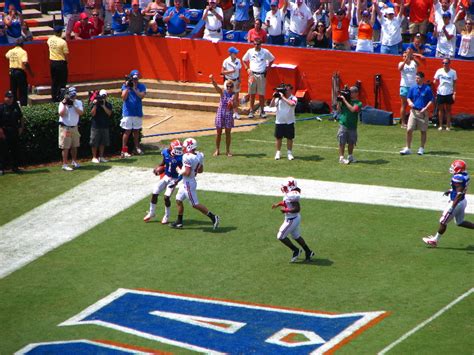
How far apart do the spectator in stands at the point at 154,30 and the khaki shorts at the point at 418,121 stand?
10.5 metres

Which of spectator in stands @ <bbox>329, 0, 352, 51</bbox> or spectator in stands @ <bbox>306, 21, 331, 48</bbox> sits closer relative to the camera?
spectator in stands @ <bbox>329, 0, 352, 51</bbox>

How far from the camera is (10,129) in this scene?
2322 cm

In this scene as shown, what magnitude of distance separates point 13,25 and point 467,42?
13.2 metres

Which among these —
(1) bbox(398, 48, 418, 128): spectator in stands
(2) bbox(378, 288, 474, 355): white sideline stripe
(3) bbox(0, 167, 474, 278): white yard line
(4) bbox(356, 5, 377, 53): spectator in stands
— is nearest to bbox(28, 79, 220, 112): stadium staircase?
(4) bbox(356, 5, 377, 53): spectator in stands

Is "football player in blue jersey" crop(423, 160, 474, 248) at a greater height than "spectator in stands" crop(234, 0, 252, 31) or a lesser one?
lesser

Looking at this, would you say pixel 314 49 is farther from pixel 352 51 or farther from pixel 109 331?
pixel 109 331

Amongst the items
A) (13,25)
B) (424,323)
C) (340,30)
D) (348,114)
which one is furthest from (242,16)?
(424,323)

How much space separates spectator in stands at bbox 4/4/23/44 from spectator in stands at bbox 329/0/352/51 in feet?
30.6

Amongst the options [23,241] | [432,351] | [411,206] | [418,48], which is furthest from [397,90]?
[432,351]

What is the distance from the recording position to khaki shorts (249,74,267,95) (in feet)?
94.2

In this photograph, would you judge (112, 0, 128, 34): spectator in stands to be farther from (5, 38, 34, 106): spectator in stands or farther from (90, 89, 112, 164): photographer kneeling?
(90, 89, 112, 164): photographer kneeling

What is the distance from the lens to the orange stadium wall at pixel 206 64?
92.0 ft

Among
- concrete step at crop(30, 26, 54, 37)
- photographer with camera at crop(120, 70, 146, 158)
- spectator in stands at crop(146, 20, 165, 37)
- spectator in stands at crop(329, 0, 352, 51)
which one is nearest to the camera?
photographer with camera at crop(120, 70, 146, 158)

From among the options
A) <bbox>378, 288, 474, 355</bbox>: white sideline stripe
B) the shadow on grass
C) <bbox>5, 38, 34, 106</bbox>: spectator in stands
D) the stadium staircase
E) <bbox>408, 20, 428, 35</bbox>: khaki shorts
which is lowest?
<bbox>378, 288, 474, 355</bbox>: white sideline stripe
